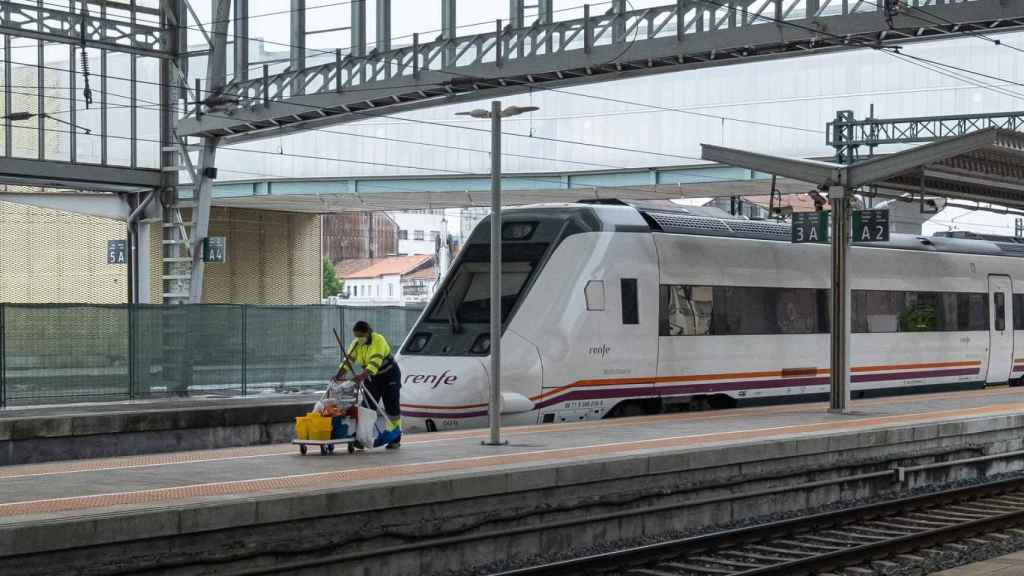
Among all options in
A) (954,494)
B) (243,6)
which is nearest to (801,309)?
(954,494)

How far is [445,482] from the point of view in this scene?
1180 cm

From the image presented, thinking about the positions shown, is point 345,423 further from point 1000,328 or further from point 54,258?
point 54,258

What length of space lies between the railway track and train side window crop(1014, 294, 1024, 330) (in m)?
11.7

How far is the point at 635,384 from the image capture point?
19.0m

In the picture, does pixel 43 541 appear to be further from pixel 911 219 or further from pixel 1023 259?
pixel 911 219

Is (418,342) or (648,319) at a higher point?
(648,319)

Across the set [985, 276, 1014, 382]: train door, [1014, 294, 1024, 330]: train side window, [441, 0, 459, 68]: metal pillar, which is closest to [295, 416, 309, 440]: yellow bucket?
[441, 0, 459, 68]: metal pillar

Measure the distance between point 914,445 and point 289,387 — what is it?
1357 centimetres

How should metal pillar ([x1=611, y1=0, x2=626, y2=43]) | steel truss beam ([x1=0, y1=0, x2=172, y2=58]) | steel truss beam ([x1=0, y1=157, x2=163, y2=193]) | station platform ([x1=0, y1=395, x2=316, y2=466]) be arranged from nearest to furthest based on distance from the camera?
1. station platform ([x1=0, y1=395, x2=316, y2=466])
2. metal pillar ([x1=611, y1=0, x2=626, y2=43])
3. steel truss beam ([x1=0, y1=0, x2=172, y2=58])
4. steel truss beam ([x1=0, y1=157, x2=163, y2=193])

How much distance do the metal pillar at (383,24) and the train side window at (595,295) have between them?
9102 millimetres

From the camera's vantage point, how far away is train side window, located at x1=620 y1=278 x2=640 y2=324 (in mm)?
18594

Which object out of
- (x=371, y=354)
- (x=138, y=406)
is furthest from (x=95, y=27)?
(x=371, y=354)

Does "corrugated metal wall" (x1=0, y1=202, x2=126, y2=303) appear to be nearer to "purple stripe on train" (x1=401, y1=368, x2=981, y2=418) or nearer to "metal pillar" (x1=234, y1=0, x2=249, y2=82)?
"metal pillar" (x1=234, y1=0, x2=249, y2=82)

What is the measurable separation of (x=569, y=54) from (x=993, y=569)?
13614 millimetres
